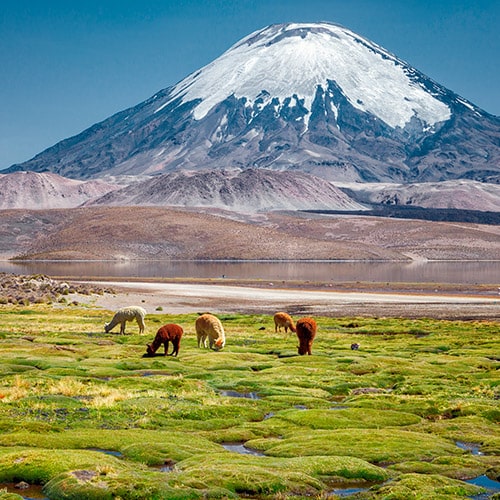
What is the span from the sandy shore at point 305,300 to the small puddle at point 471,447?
140 ft

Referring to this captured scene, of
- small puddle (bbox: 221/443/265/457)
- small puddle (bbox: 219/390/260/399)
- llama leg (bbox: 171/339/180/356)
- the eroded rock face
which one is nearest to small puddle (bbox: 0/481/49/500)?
small puddle (bbox: 221/443/265/457)

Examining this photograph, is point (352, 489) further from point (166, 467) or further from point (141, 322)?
point (141, 322)

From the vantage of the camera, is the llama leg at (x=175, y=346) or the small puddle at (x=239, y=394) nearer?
the small puddle at (x=239, y=394)

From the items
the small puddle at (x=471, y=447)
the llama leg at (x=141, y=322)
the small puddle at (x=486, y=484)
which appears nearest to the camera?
the small puddle at (x=486, y=484)

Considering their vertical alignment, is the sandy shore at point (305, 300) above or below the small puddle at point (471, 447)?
above

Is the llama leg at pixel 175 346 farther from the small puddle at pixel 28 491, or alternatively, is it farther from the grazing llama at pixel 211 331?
the small puddle at pixel 28 491

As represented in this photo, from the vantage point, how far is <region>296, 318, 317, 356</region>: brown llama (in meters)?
31.2

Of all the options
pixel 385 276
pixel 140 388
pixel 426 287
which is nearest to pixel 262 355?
pixel 140 388

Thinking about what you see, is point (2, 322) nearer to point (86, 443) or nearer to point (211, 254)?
point (86, 443)

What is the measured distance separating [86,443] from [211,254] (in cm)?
16554

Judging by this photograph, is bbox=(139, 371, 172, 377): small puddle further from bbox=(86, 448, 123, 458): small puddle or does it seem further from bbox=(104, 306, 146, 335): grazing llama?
bbox=(104, 306, 146, 335): grazing llama

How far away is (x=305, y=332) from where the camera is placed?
3152cm

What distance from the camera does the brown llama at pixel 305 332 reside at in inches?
1227

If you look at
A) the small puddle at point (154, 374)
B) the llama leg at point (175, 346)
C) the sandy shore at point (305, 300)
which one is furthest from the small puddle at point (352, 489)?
the sandy shore at point (305, 300)
